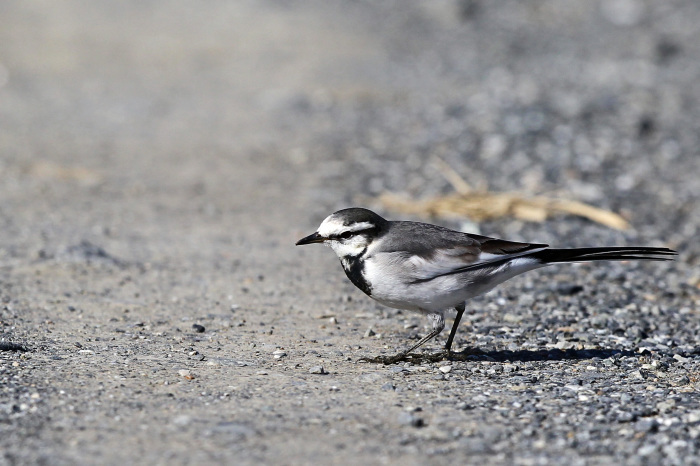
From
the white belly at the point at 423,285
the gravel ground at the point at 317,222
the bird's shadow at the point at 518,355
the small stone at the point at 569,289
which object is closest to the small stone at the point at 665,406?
the gravel ground at the point at 317,222

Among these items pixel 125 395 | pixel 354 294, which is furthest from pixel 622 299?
pixel 125 395

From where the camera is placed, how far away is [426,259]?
4.89 meters

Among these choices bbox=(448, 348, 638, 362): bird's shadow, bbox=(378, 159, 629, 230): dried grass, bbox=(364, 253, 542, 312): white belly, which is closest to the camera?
bbox=(364, 253, 542, 312): white belly

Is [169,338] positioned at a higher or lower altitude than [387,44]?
lower

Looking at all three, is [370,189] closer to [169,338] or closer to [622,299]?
[622,299]

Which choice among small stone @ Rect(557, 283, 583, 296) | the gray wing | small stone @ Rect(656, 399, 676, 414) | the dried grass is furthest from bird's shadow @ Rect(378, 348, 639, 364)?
the dried grass

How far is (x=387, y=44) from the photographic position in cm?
1590

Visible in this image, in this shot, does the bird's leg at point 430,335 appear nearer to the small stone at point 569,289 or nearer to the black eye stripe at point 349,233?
the black eye stripe at point 349,233

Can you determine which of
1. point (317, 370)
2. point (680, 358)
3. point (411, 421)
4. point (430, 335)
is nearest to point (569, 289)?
point (680, 358)

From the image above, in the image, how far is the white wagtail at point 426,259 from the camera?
487 centimetres

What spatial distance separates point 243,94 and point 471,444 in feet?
34.4

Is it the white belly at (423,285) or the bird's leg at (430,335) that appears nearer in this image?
the white belly at (423,285)

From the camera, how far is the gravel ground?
403cm

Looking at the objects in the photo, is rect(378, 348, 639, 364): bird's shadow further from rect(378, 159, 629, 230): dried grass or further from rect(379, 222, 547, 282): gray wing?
rect(378, 159, 629, 230): dried grass
